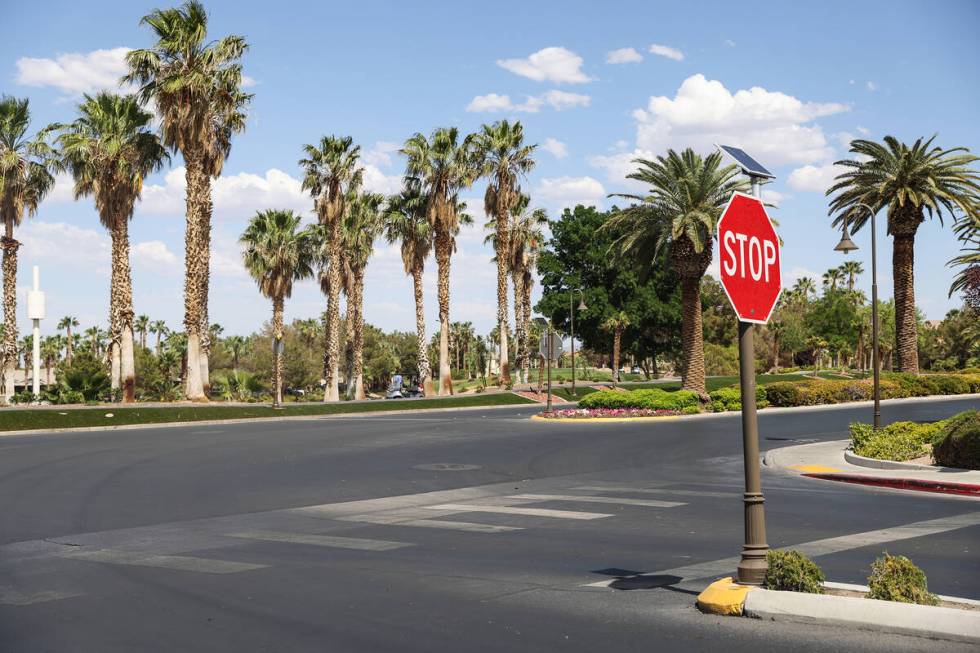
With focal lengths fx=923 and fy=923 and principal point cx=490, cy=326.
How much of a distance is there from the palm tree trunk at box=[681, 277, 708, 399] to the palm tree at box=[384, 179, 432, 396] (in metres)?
23.9

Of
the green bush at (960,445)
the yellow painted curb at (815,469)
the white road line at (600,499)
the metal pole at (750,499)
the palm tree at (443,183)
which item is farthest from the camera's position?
the palm tree at (443,183)

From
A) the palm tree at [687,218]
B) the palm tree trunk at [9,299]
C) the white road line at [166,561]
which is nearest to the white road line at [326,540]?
the white road line at [166,561]

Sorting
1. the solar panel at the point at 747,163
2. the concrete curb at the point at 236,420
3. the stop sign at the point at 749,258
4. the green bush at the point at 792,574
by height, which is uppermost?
the solar panel at the point at 747,163

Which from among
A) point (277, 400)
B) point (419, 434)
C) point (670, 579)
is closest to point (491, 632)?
point (670, 579)

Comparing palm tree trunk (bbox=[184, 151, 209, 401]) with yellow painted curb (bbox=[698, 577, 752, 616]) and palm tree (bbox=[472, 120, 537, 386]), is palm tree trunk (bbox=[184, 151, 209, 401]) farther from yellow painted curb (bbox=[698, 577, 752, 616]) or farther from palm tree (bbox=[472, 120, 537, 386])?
yellow painted curb (bbox=[698, 577, 752, 616])

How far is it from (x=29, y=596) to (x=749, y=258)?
23.5ft

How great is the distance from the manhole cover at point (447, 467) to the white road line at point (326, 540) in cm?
793

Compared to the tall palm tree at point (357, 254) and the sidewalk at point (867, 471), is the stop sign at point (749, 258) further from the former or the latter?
the tall palm tree at point (357, 254)

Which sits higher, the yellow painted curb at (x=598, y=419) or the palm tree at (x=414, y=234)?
the palm tree at (x=414, y=234)

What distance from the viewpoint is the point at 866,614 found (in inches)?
276

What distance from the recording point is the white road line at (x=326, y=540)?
1123cm

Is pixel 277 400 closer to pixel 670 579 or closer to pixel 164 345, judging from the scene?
pixel 670 579

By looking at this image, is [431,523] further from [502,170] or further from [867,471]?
[502,170]

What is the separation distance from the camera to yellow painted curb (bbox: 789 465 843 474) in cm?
1866
